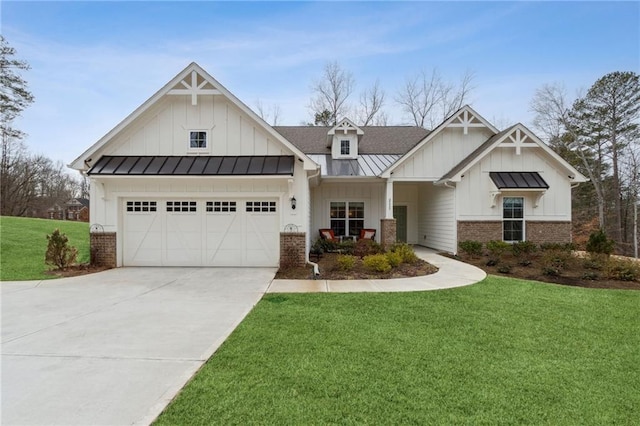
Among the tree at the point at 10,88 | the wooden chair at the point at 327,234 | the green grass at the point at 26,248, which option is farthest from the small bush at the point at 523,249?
the tree at the point at 10,88

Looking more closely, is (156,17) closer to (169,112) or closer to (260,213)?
(169,112)

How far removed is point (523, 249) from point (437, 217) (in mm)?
3869

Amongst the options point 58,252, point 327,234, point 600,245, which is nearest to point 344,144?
point 327,234

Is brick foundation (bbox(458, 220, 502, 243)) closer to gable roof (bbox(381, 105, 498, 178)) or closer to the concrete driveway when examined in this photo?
gable roof (bbox(381, 105, 498, 178))

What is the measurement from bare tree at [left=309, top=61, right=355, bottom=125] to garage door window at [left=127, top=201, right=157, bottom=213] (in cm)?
1996

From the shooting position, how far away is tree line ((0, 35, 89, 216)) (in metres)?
23.0

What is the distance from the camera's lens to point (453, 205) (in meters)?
13.4

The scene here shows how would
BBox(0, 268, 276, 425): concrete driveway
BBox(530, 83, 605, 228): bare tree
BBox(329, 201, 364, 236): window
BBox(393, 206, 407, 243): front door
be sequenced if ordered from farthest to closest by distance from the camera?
1. BBox(530, 83, 605, 228): bare tree
2. BBox(393, 206, 407, 243): front door
3. BBox(329, 201, 364, 236): window
4. BBox(0, 268, 276, 425): concrete driveway

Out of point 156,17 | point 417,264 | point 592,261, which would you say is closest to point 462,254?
point 417,264

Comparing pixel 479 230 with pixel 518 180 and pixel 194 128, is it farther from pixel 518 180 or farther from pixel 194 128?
pixel 194 128

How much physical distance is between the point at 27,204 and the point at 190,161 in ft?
123

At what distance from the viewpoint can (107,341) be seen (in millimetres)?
4578

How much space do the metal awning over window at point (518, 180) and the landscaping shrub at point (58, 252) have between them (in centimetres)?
1520

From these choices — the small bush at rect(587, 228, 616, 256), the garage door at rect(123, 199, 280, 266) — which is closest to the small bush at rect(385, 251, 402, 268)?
the garage door at rect(123, 199, 280, 266)
